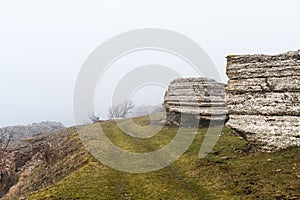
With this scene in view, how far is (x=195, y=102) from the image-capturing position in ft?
129

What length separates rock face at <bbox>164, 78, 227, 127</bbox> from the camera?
3859 centimetres

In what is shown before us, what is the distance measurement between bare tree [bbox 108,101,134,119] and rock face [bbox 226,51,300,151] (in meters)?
76.3

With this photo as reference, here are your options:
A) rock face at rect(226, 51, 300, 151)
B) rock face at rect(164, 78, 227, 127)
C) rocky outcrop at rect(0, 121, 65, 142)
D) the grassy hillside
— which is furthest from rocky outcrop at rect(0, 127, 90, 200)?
rocky outcrop at rect(0, 121, 65, 142)

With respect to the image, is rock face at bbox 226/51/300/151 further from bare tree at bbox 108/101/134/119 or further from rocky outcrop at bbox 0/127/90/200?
bare tree at bbox 108/101/134/119

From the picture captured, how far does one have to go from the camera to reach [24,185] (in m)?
35.1

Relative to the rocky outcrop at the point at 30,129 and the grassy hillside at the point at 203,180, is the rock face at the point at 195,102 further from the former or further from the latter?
the rocky outcrop at the point at 30,129

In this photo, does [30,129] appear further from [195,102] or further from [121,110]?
[195,102]

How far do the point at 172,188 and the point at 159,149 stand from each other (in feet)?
37.6

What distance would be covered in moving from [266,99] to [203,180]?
30.7 feet

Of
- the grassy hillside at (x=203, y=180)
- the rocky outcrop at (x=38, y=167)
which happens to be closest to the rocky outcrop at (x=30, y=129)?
the rocky outcrop at (x=38, y=167)

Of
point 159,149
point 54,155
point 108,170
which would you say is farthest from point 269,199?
point 54,155

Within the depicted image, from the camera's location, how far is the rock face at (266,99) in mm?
22781

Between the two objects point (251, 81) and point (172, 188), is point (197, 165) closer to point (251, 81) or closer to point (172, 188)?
point (172, 188)

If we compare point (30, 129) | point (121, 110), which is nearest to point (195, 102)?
point (121, 110)
